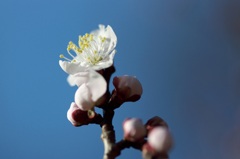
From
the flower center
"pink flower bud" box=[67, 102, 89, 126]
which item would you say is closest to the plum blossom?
the flower center

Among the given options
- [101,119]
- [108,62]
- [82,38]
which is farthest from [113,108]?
[82,38]

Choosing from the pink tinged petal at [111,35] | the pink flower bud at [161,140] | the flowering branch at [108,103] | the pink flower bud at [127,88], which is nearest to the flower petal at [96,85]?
the flowering branch at [108,103]

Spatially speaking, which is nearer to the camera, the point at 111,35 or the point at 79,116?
the point at 79,116

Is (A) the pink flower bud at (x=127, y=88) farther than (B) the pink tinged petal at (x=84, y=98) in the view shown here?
Yes

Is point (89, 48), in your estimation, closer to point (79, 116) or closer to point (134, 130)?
point (79, 116)

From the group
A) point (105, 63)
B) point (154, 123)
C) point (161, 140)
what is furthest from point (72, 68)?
point (161, 140)

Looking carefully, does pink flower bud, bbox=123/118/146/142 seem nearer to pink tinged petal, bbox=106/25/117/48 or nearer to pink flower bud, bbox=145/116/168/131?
pink flower bud, bbox=145/116/168/131

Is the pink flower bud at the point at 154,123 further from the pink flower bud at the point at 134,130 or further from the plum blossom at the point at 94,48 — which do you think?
the plum blossom at the point at 94,48

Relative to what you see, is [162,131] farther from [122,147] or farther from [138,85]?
[138,85]
